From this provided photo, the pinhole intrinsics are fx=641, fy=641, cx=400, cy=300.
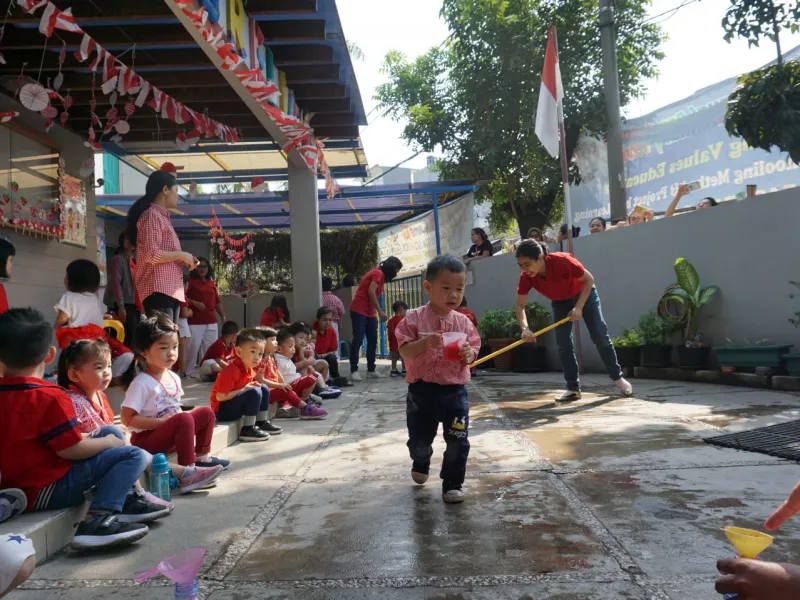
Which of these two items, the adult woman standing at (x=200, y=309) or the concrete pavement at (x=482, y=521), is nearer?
the concrete pavement at (x=482, y=521)

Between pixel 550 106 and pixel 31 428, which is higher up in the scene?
pixel 550 106

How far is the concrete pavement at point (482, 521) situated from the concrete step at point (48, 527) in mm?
82

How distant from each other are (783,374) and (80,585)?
6.04 m

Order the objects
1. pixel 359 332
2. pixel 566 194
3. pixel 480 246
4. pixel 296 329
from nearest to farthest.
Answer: pixel 296 329
pixel 566 194
pixel 359 332
pixel 480 246

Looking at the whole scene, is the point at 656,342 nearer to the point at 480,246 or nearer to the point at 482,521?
the point at 480,246

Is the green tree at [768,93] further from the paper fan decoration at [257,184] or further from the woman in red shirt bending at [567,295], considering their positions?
the paper fan decoration at [257,184]

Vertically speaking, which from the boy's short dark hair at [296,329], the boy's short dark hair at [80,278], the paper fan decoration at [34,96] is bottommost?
the boy's short dark hair at [296,329]

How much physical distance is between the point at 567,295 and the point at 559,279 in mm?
198

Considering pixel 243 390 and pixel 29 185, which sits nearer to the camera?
pixel 243 390

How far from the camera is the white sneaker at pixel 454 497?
289 centimetres

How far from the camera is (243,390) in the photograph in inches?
182


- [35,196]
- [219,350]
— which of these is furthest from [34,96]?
[219,350]

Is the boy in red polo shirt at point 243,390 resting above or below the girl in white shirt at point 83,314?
below

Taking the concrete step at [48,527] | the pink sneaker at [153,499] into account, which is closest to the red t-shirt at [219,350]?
the pink sneaker at [153,499]
